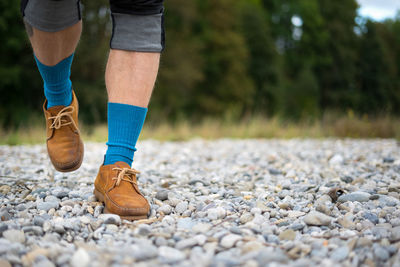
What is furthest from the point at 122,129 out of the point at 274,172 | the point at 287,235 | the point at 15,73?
the point at 15,73

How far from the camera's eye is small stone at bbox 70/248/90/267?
1046 millimetres

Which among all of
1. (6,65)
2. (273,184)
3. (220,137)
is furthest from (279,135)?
(6,65)

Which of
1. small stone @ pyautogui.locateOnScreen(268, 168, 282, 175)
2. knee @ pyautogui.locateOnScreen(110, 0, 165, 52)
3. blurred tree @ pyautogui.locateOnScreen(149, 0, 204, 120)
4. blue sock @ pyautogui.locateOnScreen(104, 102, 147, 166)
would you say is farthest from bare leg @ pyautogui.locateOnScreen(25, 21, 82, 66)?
blurred tree @ pyautogui.locateOnScreen(149, 0, 204, 120)

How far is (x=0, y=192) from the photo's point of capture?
190 cm

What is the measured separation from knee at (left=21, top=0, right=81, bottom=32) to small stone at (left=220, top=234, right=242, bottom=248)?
42.2 inches

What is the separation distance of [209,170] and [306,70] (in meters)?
22.5

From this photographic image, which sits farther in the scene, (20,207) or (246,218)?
(20,207)

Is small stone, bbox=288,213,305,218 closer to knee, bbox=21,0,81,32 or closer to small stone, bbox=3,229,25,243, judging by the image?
small stone, bbox=3,229,25,243

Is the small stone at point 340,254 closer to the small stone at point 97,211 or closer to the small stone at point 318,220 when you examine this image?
the small stone at point 318,220

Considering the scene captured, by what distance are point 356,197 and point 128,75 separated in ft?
3.88

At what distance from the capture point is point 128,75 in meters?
1.65

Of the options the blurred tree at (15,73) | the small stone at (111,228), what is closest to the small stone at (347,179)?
the small stone at (111,228)

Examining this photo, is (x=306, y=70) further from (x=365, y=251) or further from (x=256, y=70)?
(x=365, y=251)

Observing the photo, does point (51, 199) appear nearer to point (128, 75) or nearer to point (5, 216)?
point (5, 216)
